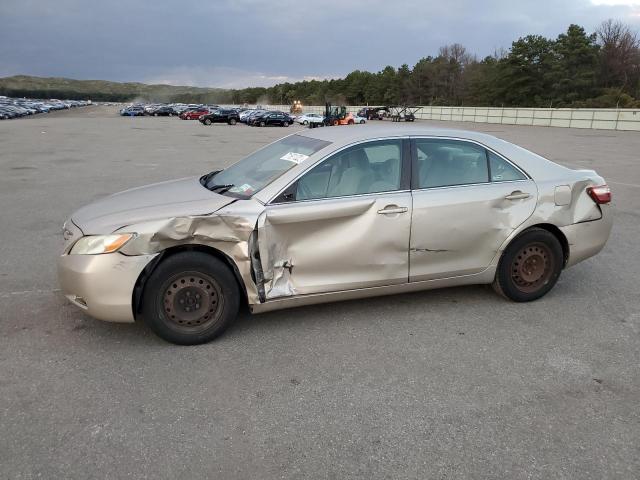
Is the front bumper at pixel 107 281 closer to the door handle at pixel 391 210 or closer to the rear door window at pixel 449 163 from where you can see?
the door handle at pixel 391 210

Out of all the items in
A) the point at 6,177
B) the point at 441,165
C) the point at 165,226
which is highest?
the point at 441,165

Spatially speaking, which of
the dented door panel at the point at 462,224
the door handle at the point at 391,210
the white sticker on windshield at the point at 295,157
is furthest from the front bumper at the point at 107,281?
the dented door panel at the point at 462,224

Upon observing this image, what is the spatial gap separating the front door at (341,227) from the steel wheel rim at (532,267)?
1065mm

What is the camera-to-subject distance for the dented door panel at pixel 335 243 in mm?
3730

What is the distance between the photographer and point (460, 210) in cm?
413

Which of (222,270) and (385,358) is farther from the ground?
(222,270)

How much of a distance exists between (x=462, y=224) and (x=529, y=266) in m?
0.83

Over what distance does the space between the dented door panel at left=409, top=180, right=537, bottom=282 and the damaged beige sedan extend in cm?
1

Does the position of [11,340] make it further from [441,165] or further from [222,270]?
[441,165]

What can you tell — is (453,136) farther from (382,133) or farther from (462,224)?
(462,224)

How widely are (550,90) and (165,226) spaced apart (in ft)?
255

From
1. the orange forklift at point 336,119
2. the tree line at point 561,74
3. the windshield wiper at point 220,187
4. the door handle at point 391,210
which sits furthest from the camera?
the tree line at point 561,74

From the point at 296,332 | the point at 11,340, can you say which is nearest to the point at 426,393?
the point at 296,332

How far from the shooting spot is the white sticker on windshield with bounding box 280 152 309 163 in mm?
4043
